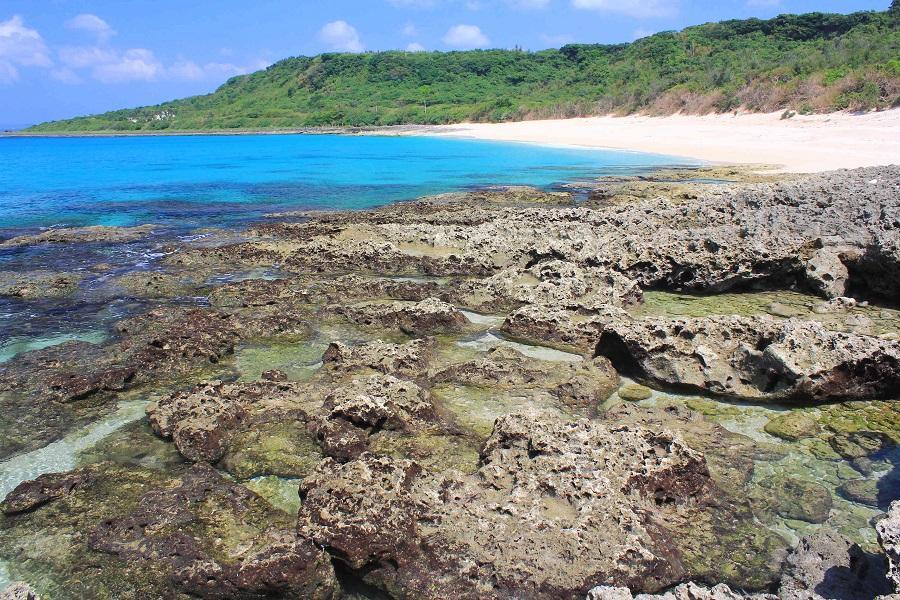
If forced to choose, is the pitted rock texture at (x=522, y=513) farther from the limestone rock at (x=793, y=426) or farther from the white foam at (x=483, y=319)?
the white foam at (x=483, y=319)

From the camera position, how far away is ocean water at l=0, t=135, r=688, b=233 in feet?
75.4

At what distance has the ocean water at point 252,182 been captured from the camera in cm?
2298

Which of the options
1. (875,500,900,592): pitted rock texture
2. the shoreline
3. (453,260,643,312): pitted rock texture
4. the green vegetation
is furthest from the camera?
the green vegetation

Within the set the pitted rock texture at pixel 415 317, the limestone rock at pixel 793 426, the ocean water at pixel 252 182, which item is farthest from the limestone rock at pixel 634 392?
the ocean water at pixel 252 182

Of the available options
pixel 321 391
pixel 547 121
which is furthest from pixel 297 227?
pixel 547 121

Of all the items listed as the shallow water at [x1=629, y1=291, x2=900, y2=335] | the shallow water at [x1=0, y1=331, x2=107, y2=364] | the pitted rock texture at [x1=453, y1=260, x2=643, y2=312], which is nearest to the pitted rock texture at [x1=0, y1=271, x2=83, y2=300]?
the shallow water at [x1=0, y1=331, x2=107, y2=364]

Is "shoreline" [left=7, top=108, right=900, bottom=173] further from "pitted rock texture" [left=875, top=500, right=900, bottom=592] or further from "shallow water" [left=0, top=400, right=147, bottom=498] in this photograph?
"shallow water" [left=0, top=400, right=147, bottom=498]

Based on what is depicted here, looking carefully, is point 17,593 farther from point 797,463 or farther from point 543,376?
point 797,463

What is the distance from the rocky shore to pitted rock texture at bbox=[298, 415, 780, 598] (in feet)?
0.06

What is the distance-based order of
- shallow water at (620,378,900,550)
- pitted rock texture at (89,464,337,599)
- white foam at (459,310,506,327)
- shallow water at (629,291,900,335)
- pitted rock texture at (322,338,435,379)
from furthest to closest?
white foam at (459,310,506,327), shallow water at (629,291,900,335), pitted rock texture at (322,338,435,379), shallow water at (620,378,900,550), pitted rock texture at (89,464,337,599)

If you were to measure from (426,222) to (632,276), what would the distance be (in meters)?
7.92

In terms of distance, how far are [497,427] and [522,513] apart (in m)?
1.17

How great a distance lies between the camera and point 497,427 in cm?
572

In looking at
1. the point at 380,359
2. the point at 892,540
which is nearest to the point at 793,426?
the point at 892,540
